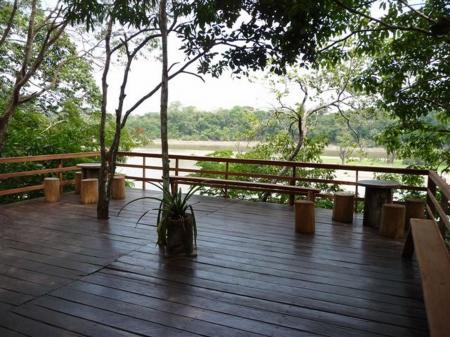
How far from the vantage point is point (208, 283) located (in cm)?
298

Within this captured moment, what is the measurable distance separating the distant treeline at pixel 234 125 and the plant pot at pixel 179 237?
5.56m

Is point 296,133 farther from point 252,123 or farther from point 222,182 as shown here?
point 222,182

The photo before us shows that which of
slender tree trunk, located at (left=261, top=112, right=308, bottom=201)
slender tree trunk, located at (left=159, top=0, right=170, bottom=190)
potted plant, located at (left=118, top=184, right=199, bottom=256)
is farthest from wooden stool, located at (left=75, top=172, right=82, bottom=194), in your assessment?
slender tree trunk, located at (left=261, top=112, right=308, bottom=201)

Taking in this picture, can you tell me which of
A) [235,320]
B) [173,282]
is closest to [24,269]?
[173,282]

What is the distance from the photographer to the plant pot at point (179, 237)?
3.61 m

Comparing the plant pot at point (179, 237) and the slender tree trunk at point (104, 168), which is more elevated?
the slender tree trunk at point (104, 168)

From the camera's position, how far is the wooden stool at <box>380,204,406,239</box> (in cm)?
440

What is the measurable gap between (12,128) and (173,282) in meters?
6.52

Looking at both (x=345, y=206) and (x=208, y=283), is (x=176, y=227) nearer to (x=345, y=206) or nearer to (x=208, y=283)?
(x=208, y=283)

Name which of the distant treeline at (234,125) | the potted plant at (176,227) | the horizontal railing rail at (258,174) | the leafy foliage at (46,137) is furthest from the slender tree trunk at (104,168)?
the distant treeline at (234,125)

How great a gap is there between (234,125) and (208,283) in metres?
7.54

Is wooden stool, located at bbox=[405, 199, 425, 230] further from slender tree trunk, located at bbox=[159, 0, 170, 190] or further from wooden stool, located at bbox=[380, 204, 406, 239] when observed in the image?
slender tree trunk, located at bbox=[159, 0, 170, 190]

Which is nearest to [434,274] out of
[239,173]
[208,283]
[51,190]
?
[208,283]

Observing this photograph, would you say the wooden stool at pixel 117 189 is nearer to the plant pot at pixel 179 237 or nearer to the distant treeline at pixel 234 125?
the plant pot at pixel 179 237
